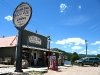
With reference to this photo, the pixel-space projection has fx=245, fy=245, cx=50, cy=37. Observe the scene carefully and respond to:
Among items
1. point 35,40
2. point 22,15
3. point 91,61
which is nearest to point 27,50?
point 35,40

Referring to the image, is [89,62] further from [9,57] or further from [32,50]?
[9,57]

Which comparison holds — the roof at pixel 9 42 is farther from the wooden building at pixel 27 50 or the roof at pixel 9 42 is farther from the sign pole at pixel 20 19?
the sign pole at pixel 20 19

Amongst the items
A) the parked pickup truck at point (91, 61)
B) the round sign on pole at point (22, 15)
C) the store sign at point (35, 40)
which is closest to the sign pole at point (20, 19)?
the round sign on pole at point (22, 15)

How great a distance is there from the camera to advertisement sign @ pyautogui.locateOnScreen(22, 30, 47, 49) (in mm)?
33666

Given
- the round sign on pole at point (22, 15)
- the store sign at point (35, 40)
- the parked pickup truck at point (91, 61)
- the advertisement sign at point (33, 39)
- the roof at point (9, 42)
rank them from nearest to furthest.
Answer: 1. the round sign on pole at point (22, 15)
2. the roof at point (9, 42)
3. the advertisement sign at point (33, 39)
4. the store sign at point (35, 40)
5. the parked pickup truck at point (91, 61)

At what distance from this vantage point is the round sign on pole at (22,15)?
509 inches

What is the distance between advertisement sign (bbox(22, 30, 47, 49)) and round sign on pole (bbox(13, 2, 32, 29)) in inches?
771

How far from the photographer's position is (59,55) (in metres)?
44.8

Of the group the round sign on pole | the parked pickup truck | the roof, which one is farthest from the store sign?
the round sign on pole

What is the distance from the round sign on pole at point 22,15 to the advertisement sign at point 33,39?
19593 mm

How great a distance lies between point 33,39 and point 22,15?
22.7m

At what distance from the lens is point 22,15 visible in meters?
13.2

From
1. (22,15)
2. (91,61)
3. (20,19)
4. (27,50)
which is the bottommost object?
(91,61)

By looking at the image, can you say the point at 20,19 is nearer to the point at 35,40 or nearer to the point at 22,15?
the point at 22,15
